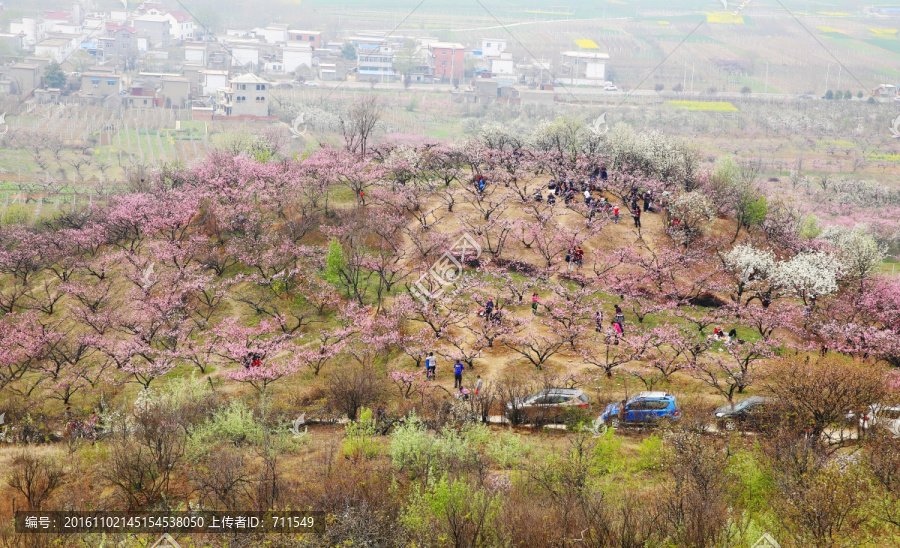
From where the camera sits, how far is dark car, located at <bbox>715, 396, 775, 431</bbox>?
2981 cm

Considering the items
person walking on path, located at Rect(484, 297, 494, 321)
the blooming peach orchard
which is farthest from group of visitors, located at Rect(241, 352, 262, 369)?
person walking on path, located at Rect(484, 297, 494, 321)

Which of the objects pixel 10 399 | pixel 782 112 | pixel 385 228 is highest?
pixel 782 112

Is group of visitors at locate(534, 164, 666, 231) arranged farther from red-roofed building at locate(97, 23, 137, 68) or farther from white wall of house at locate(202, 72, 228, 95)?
red-roofed building at locate(97, 23, 137, 68)

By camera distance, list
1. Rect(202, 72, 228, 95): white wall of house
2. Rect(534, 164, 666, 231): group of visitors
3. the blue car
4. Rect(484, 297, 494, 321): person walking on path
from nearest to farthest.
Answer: the blue car, Rect(484, 297, 494, 321): person walking on path, Rect(534, 164, 666, 231): group of visitors, Rect(202, 72, 228, 95): white wall of house

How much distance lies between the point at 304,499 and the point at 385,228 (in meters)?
26.7

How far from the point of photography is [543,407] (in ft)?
108

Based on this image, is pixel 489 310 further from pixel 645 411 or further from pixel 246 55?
pixel 246 55

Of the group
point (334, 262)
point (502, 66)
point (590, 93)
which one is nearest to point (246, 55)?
point (502, 66)

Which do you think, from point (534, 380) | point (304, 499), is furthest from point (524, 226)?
point (304, 499)

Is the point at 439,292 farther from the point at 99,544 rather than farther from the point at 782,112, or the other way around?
the point at 782,112

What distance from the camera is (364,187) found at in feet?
179

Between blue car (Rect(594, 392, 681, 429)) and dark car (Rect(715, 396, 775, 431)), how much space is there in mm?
1884

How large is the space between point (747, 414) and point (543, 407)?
8187mm

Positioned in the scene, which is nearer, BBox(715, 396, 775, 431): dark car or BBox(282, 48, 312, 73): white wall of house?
BBox(715, 396, 775, 431): dark car
